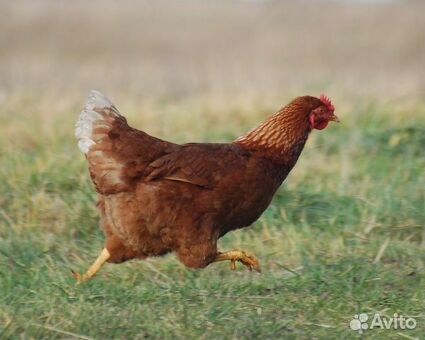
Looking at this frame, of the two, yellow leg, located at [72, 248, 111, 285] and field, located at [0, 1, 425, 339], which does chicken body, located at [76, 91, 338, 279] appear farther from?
field, located at [0, 1, 425, 339]

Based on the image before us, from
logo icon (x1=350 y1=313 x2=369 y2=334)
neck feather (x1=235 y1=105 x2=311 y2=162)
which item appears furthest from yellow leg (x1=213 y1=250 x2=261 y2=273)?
logo icon (x1=350 y1=313 x2=369 y2=334)

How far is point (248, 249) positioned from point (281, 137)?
0.95 m

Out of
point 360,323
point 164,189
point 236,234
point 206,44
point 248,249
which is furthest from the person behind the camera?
point 206,44

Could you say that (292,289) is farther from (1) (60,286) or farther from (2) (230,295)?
(1) (60,286)

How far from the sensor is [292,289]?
15.4 feet

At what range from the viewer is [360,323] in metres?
4.22

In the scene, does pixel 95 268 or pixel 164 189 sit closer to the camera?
pixel 164 189

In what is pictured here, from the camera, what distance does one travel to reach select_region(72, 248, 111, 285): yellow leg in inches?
186

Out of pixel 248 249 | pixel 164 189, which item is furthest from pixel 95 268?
pixel 248 249

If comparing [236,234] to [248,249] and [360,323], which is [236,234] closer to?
[248,249]

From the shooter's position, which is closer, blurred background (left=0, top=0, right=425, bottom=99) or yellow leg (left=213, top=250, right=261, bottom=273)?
yellow leg (left=213, top=250, right=261, bottom=273)

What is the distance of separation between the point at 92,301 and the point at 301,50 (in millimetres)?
11230

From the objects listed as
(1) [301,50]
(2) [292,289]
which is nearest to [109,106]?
(2) [292,289]

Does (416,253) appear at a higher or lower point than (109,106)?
lower
